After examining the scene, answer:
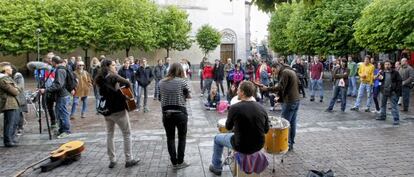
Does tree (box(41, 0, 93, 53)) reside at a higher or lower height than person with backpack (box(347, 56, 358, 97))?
higher

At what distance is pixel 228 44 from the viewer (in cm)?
4506

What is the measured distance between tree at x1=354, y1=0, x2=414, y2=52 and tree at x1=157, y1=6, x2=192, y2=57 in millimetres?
18612

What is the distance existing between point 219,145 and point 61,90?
4980mm

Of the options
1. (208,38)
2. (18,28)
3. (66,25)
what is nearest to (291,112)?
(66,25)

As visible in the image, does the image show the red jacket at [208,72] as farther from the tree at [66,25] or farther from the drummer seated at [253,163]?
the tree at [66,25]

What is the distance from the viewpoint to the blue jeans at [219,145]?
19.6ft

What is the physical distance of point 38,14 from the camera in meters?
31.5

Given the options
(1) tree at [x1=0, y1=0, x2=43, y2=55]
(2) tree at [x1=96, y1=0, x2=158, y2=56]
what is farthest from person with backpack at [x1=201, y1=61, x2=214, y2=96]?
(1) tree at [x1=0, y1=0, x2=43, y2=55]

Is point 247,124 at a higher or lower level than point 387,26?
lower

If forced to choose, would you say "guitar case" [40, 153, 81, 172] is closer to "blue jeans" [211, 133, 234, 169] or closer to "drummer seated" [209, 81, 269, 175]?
"blue jeans" [211, 133, 234, 169]

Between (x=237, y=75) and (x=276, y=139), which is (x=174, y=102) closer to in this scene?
(x=276, y=139)

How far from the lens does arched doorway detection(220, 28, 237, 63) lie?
44438 mm

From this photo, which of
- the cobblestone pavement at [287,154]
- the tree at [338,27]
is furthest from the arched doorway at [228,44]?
the cobblestone pavement at [287,154]

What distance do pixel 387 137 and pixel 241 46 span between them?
36.3 meters
